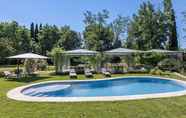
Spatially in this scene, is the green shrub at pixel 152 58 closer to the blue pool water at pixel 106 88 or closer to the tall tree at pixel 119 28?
the blue pool water at pixel 106 88

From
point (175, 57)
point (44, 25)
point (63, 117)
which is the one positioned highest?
point (44, 25)

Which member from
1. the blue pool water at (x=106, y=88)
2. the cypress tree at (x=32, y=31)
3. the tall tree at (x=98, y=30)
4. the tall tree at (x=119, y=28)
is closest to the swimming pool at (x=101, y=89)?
the blue pool water at (x=106, y=88)

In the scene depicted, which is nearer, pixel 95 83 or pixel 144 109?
pixel 144 109

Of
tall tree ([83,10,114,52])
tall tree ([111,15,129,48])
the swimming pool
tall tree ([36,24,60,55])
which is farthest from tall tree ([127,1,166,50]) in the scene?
the swimming pool

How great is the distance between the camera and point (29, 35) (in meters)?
47.6

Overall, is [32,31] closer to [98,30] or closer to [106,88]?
[98,30]

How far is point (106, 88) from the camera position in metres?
16.2

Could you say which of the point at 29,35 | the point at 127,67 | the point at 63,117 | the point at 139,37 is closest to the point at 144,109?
the point at 63,117

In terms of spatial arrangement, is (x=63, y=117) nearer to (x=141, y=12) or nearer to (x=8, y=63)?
(x=141, y=12)

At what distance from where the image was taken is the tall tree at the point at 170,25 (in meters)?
36.9

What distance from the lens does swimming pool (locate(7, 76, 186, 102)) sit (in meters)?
11.3

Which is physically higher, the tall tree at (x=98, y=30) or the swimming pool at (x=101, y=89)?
the tall tree at (x=98, y=30)

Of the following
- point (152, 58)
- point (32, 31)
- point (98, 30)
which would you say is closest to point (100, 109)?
point (152, 58)

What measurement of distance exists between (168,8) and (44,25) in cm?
2328
